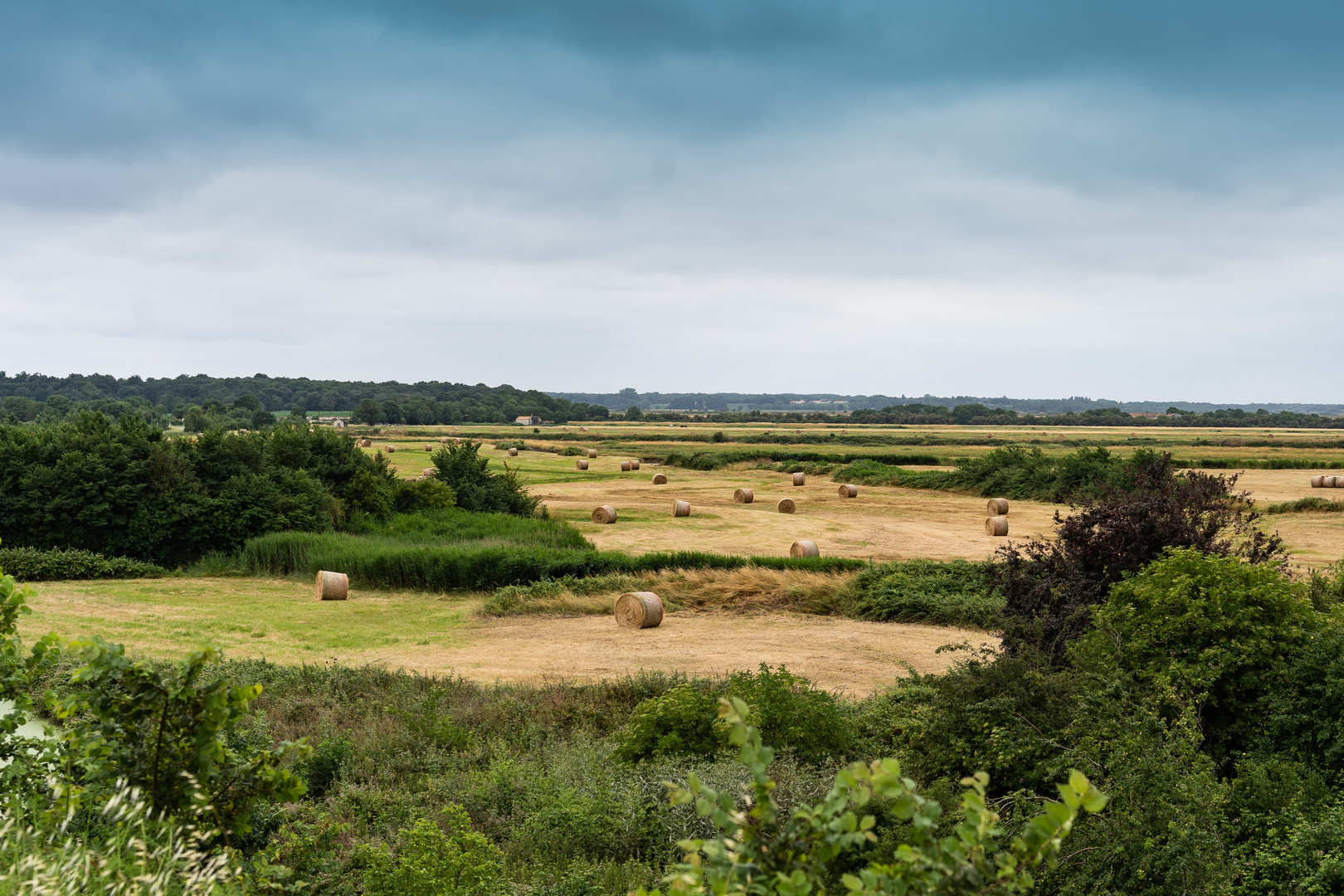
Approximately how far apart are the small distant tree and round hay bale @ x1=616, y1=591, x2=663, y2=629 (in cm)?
14797

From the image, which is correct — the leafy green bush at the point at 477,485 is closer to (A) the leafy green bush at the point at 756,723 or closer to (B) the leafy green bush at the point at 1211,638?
(A) the leafy green bush at the point at 756,723

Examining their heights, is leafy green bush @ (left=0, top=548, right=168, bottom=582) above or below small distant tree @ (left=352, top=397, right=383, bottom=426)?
below

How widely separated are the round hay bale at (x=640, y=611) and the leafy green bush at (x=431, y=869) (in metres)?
12.8

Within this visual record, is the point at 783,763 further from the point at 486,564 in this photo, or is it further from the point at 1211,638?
the point at 486,564

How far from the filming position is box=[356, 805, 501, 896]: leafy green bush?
6.00 meters

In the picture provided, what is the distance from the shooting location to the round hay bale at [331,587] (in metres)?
22.6

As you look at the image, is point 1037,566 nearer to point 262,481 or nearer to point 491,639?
point 491,639

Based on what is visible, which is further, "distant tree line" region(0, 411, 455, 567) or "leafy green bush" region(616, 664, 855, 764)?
"distant tree line" region(0, 411, 455, 567)

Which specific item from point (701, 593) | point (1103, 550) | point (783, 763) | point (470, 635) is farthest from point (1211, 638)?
point (701, 593)

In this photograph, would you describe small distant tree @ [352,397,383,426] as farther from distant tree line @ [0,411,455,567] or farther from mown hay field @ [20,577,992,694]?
mown hay field @ [20,577,992,694]

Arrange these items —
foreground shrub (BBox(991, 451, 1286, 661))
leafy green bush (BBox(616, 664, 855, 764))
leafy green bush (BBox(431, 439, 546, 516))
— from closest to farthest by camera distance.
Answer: leafy green bush (BBox(616, 664, 855, 764))
foreground shrub (BBox(991, 451, 1286, 661))
leafy green bush (BBox(431, 439, 546, 516))

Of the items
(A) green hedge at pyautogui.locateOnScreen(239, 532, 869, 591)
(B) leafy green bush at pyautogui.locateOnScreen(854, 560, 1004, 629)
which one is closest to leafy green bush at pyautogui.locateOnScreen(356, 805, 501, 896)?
(B) leafy green bush at pyautogui.locateOnScreen(854, 560, 1004, 629)

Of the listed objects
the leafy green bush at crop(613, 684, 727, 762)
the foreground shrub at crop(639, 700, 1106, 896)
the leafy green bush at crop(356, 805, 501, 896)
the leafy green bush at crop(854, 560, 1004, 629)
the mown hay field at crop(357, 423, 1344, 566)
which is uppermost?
the foreground shrub at crop(639, 700, 1106, 896)

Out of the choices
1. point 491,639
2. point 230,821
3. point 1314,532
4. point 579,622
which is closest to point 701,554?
point 579,622
